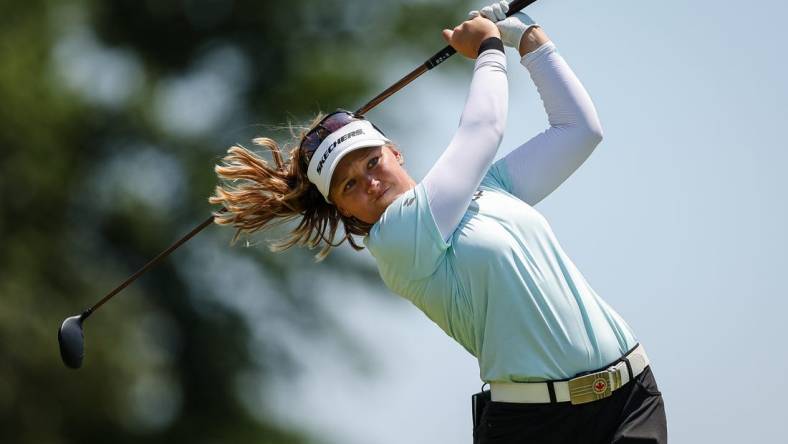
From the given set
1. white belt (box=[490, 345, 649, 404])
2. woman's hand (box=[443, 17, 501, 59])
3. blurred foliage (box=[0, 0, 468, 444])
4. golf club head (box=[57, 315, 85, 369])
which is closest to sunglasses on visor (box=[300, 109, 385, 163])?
woman's hand (box=[443, 17, 501, 59])

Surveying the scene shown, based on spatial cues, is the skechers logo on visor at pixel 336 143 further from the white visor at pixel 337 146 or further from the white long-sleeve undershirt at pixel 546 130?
the white long-sleeve undershirt at pixel 546 130

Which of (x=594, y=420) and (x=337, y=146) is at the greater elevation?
(x=337, y=146)

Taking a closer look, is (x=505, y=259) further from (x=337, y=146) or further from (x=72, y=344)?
(x=72, y=344)

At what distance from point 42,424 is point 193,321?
137 cm

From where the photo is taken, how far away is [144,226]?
A: 11.2m

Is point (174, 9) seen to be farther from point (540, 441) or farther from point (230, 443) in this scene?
point (540, 441)

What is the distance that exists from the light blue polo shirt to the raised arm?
33mm

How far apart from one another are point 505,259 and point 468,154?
0.79 feet

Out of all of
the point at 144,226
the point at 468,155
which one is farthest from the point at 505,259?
the point at 144,226

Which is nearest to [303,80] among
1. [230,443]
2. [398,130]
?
[398,130]

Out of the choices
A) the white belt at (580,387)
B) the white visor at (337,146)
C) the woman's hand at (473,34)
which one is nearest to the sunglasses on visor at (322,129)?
the white visor at (337,146)

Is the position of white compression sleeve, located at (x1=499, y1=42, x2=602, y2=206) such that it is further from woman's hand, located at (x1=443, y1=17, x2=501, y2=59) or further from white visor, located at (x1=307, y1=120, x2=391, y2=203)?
white visor, located at (x1=307, y1=120, x2=391, y2=203)

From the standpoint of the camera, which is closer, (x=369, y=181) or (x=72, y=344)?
(x=369, y=181)

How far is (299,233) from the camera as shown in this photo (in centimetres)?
368
